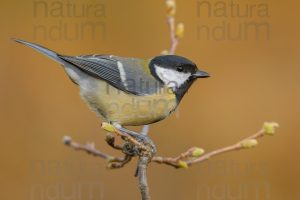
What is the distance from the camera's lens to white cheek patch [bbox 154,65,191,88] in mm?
1510

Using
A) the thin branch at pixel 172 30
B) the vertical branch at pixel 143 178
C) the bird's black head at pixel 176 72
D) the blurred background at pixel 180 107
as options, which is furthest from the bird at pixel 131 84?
the blurred background at pixel 180 107

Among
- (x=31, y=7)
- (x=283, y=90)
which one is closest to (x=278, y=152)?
(x=283, y=90)

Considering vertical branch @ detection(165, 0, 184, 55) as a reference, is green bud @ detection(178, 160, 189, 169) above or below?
below

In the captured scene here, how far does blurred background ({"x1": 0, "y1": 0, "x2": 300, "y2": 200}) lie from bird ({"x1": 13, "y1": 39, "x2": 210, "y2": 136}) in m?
0.62

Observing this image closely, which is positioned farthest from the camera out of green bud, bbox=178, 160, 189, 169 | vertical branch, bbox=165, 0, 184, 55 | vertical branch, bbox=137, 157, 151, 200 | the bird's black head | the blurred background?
the blurred background

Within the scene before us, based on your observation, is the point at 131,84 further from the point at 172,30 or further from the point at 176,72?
the point at 172,30

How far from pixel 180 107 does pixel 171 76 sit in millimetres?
780

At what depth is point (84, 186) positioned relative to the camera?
205cm

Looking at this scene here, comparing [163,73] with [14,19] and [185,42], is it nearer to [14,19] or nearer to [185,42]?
[185,42]

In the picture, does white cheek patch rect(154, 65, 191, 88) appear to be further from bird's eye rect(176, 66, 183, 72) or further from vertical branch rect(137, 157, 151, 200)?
vertical branch rect(137, 157, 151, 200)

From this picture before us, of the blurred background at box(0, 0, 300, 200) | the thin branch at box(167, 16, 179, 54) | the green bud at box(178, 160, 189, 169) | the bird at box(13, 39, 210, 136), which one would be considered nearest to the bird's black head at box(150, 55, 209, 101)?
the bird at box(13, 39, 210, 136)

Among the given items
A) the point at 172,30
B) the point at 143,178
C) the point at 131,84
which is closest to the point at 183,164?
the point at 143,178

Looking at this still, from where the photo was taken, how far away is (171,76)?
5.01ft

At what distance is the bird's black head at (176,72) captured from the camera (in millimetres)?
1483
